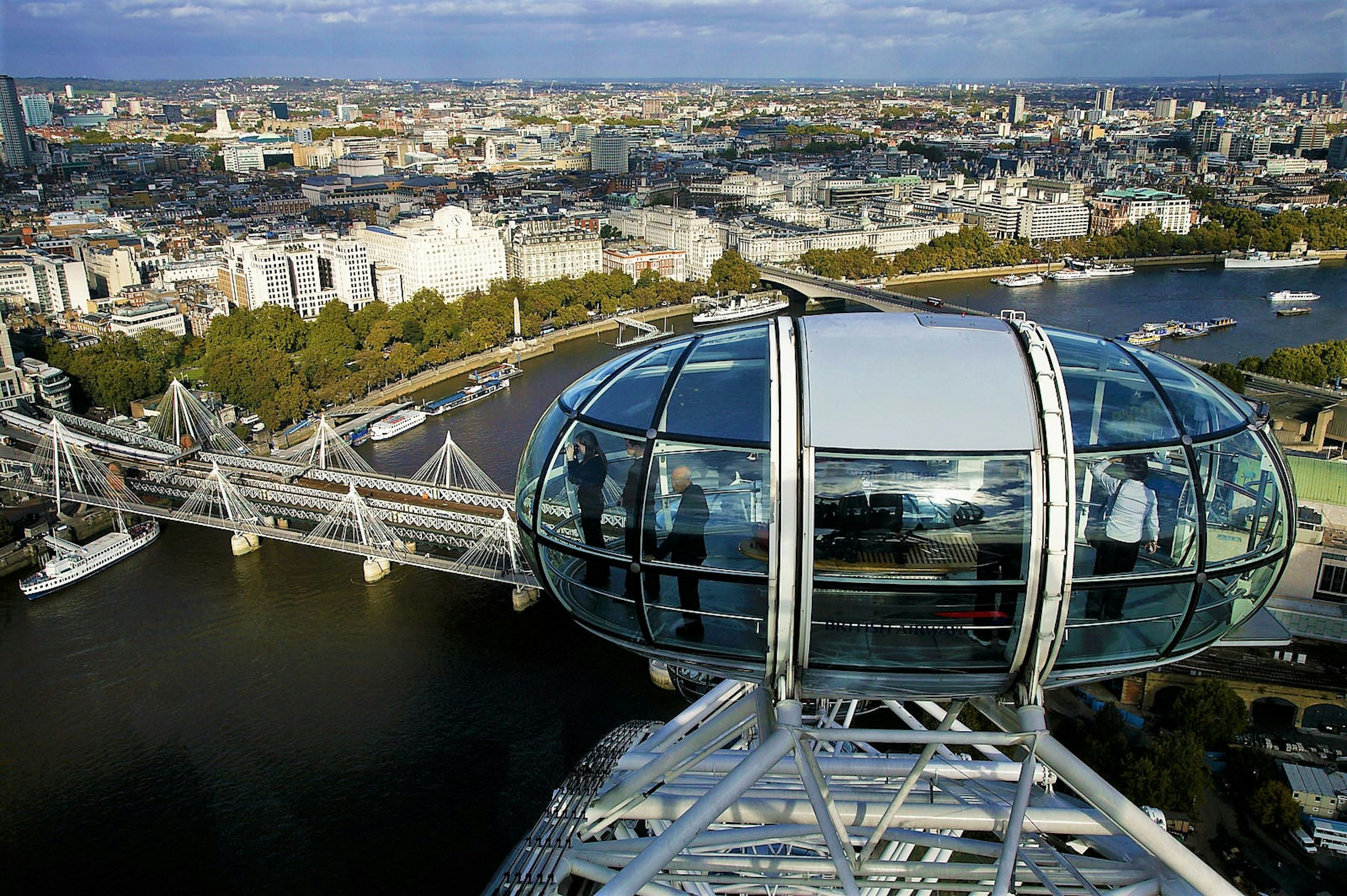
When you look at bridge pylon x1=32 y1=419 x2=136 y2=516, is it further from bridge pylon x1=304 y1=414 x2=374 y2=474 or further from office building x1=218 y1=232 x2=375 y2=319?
office building x1=218 y1=232 x2=375 y2=319

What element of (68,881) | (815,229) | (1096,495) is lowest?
(68,881)

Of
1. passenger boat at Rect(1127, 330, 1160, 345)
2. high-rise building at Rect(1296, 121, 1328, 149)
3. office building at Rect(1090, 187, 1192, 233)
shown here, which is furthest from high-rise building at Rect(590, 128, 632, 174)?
high-rise building at Rect(1296, 121, 1328, 149)

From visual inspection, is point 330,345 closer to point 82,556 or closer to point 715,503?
point 82,556

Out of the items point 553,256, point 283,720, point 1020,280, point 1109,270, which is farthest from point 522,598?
point 1109,270

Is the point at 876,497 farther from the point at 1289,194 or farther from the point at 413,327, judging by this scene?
the point at 1289,194

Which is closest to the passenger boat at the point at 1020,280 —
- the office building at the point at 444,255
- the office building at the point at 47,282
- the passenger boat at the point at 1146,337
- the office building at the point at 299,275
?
the passenger boat at the point at 1146,337

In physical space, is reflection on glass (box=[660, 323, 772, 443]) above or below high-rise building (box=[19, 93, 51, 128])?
below

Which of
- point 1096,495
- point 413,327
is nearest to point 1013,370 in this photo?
point 1096,495
